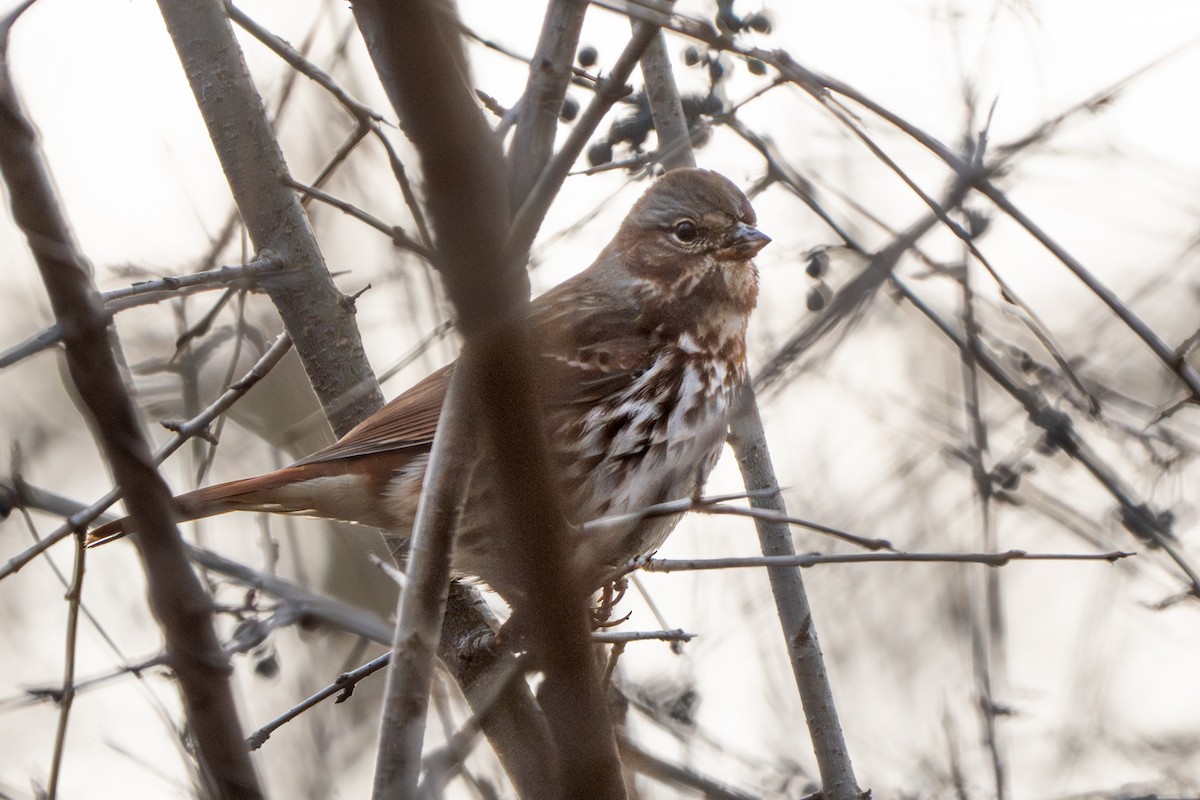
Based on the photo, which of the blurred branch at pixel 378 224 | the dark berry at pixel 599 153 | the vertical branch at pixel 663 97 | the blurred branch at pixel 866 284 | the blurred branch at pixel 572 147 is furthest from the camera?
the dark berry at pixel 599 153

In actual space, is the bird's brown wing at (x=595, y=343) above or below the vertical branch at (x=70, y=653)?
above

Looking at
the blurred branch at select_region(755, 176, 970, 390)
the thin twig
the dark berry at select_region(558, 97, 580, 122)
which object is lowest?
the thin twig

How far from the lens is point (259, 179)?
385 centimetres

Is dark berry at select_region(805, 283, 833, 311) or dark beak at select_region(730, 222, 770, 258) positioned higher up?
dark beak at select_region(730, 222, 770, 258)

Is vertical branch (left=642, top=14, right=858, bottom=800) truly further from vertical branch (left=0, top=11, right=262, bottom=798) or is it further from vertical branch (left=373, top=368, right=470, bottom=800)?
vertical branch (left=0, top=11, right=262, bottom=798)

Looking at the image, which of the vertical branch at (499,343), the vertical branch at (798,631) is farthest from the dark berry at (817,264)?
the vertical branch at (499,343)

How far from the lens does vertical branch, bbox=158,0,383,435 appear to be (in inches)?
151

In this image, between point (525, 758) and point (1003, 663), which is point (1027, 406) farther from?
point (525, 758)

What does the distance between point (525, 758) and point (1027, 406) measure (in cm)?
183

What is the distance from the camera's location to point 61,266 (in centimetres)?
185

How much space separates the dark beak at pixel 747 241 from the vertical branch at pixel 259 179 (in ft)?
4.92

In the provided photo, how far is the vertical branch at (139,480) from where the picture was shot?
1796 mm

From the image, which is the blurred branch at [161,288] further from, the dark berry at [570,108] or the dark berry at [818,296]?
the dark berry at [818,296]

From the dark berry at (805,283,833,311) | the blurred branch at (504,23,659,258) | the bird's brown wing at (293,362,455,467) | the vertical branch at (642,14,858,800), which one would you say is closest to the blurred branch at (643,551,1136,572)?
the blurred branch at (504,23,659,258)
